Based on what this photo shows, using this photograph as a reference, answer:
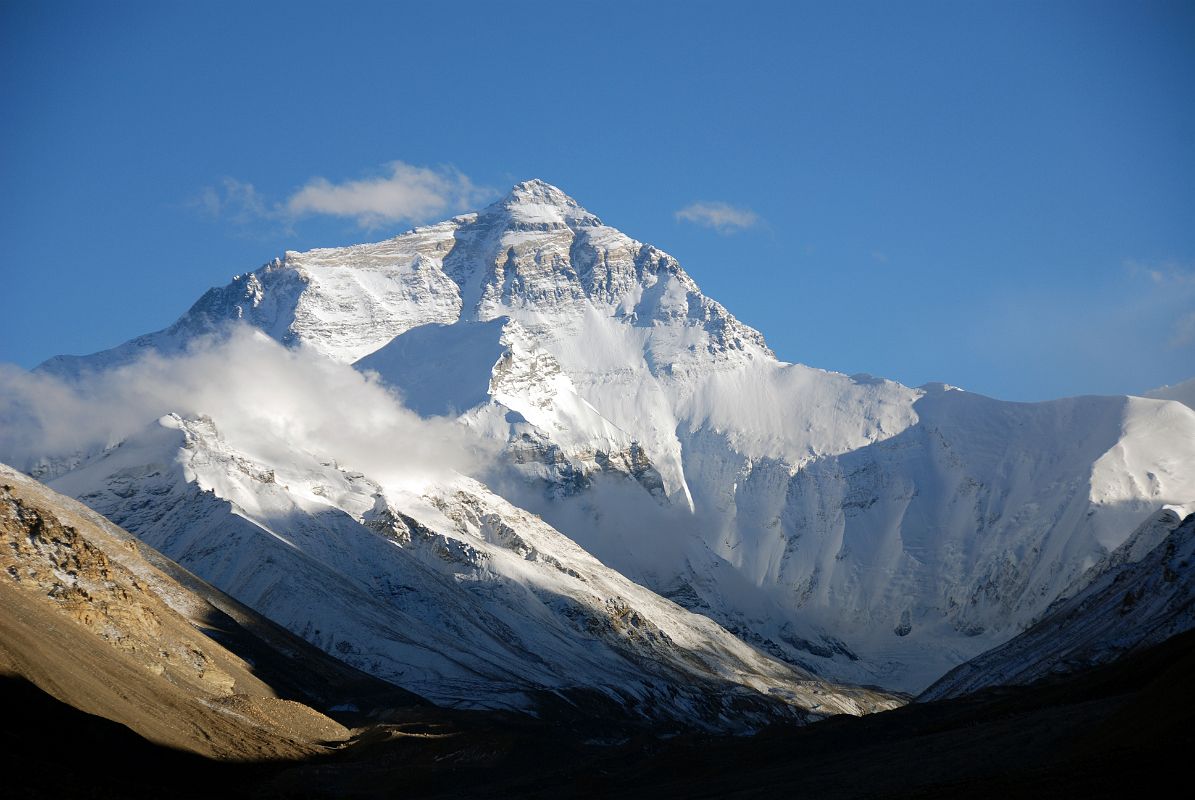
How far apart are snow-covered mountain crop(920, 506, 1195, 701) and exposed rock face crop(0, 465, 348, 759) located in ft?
256

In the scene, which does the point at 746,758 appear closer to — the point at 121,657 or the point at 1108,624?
the point at 121,657

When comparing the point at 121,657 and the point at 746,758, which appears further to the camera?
the point at 746,758

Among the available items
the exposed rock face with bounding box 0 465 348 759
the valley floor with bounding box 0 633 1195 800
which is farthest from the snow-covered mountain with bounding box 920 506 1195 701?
the exposed rock face with bounding box 0 465 348 759

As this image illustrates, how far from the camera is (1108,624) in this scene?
153 m

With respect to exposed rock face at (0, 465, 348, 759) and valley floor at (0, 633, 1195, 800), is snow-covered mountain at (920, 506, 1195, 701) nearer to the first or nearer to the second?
valley floor at (0, 633, 1195, 800)

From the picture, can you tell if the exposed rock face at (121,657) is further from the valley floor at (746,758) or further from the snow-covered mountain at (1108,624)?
the snow-covered mountain at (1108,624)

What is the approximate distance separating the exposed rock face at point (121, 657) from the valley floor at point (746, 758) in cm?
392

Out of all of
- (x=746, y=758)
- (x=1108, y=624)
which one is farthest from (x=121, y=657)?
(x=1108, y=624)

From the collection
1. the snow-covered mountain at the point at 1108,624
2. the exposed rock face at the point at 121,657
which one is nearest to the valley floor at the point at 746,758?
the exposed rock face at the point at 121,657

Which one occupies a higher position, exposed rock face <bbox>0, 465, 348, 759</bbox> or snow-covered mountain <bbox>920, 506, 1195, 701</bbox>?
snow-covered mountain <bbox>920, 506, 1195, 701</bbox>

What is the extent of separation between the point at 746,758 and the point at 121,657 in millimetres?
45863

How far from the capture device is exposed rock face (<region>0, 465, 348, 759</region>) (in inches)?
3120

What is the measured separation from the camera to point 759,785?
83250 millimetres

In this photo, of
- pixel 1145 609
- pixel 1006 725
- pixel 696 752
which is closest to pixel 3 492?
pixel 696 752
